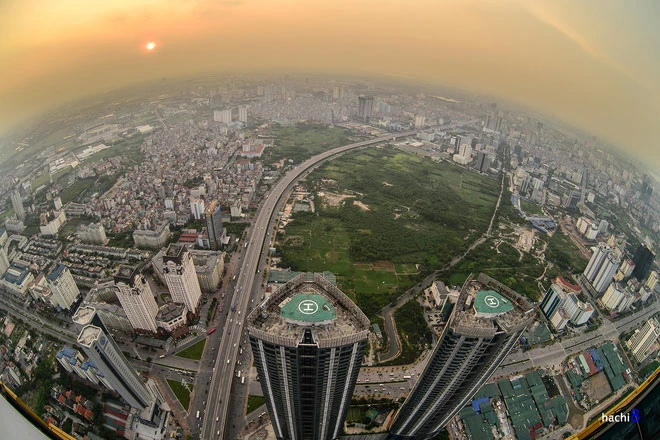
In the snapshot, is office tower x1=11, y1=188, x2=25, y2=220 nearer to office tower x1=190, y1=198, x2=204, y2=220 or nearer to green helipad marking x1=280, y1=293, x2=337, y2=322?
office tower x1=190, y1=198, x2=204, y2=220

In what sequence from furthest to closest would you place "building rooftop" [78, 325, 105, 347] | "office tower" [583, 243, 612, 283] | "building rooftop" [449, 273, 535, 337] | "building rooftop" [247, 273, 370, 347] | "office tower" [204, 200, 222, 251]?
"office tower" [204, 200, 222, 251] → "office tower" [583, 243, 612, 283] → "building rooftop" [78, 325, 105, 347] → "building rooftop" [449, 273, 535, 337] → "building rooftop" [247, 273, 370, 347]

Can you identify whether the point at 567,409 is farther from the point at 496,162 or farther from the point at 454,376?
the point at 496,162

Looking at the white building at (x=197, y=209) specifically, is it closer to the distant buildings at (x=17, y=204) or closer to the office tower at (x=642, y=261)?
the distant buildings at (x=17, y=204)

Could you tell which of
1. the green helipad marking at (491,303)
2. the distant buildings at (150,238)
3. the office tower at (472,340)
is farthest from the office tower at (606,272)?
the distant buildings at (150,238)

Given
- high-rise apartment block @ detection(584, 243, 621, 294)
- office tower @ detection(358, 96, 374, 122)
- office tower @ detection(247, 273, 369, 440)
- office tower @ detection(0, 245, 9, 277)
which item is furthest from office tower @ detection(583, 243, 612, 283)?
office tower @ detection(358, 96, 374, 122)

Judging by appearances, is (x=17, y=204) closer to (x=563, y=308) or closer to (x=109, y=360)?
(x=109, y=360)

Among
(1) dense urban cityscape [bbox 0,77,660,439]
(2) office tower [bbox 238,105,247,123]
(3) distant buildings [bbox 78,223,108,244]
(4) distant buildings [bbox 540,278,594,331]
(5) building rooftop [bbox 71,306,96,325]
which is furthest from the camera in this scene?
(2) office tower [bbox 238,105,247,123]

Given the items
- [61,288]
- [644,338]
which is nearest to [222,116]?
[61,288]
